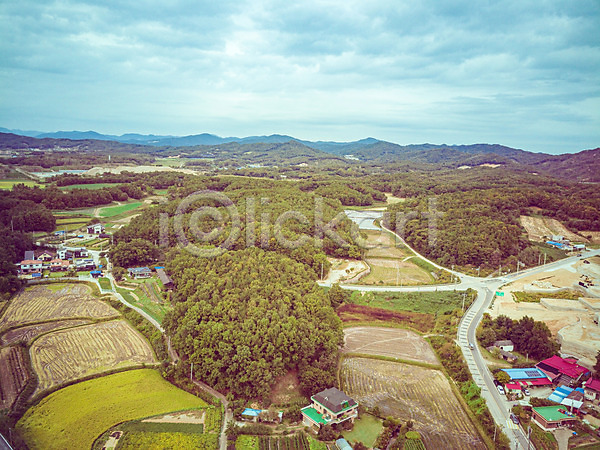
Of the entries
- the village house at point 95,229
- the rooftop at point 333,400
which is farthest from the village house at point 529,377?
the village house at point 95,229

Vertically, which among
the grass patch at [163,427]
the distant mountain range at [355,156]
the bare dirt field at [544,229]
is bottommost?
the grass patch at [163,427]

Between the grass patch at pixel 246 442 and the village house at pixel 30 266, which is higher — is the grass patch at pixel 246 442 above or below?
below

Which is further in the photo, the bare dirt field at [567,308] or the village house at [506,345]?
the village house at [506,345]

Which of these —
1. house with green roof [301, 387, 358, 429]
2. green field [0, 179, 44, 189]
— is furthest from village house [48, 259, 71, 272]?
green field [0, 179, 44, 189]

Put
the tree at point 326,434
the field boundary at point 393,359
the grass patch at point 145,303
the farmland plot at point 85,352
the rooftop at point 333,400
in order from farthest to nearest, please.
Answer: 1. the grass patch at point 145,303
2. the field boundary at point 393,359
3. the farmland plot at point 85,352
4. the rooftop at point 333,400
5. the tree at point 326,434

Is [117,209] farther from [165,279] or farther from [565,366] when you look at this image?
[565,366]

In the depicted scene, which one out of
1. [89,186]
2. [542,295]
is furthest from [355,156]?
[542,295]

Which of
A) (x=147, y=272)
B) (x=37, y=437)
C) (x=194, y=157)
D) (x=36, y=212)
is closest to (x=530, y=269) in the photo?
(x=147, y=272)

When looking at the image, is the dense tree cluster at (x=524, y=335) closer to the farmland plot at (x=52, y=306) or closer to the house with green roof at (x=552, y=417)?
the house with green roof at (x=552, y=417)
